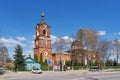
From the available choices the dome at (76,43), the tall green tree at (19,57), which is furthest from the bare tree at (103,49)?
the tall green tree at (19,57)

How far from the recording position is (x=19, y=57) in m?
65.1

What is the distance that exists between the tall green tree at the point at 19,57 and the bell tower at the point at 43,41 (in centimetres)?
2281

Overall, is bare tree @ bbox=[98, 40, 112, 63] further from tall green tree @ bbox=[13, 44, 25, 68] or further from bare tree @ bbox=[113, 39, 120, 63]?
tall green tree @ bbox=[13, 44, 25, 68]

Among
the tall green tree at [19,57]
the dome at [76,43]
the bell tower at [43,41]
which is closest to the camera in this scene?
the tall green tree at [19,57]

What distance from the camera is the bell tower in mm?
89250

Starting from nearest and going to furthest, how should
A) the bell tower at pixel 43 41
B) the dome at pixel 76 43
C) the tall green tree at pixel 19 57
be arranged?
the tall green tree at pixel 19 57
the dome at pixel 76 43
the bell tower at pixel 43 41

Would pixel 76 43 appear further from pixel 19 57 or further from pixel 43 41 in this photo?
pixel 19 57

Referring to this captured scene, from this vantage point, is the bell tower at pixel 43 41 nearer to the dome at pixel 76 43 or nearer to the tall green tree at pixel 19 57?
the dome at pixel 76 43

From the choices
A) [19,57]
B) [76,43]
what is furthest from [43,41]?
[19,57]

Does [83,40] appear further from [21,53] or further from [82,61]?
[21,53]

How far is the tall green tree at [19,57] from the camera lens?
64588mm

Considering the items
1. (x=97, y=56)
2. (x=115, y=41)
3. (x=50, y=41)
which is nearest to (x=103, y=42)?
(x=97, y=56)

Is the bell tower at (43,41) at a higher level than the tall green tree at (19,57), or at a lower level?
higher

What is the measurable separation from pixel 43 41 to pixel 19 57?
84.0ft
